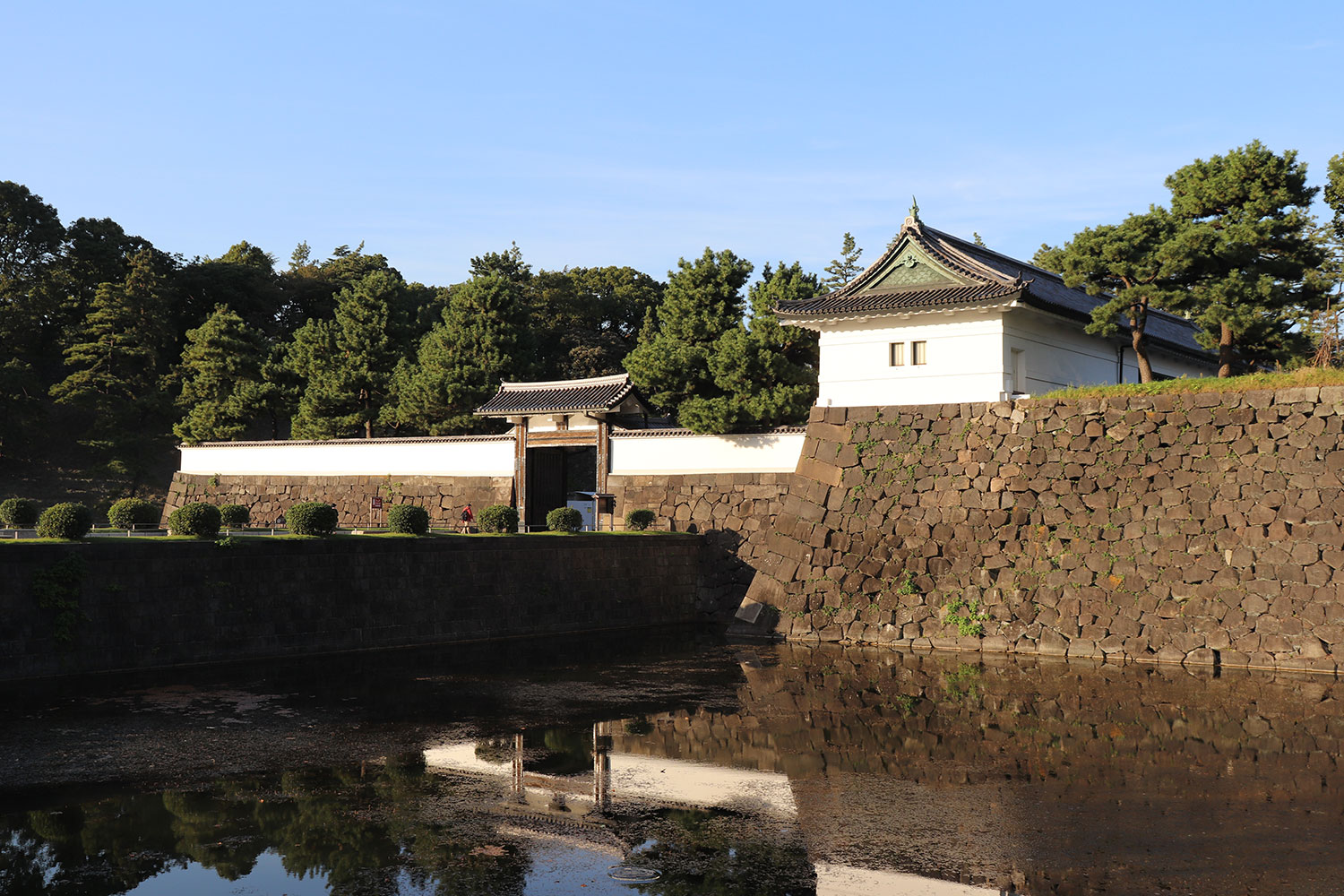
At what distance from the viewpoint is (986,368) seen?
22.5 m

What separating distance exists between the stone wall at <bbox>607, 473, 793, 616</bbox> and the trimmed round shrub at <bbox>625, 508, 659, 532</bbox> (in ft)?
2.87

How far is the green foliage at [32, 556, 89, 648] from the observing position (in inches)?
574

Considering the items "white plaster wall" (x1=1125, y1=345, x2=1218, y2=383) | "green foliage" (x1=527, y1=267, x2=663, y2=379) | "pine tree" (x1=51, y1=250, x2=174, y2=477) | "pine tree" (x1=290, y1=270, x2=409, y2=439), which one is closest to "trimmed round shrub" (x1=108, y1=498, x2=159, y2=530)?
"pine tree" (x1=290, y1=270, x2=409, y2=439)

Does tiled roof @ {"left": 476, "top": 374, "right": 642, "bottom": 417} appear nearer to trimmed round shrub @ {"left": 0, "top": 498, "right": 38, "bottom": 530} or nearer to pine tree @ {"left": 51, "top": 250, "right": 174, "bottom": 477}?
trimmed round shrub @ {"left": 0, "top": 498, "right": 38, "bottom": 530}

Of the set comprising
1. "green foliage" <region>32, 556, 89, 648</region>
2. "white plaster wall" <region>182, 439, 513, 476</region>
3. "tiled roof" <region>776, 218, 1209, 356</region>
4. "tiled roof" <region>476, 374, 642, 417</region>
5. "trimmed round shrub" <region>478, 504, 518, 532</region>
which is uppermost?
"tiled roof" <region>776, 218, 1209, 356</region>

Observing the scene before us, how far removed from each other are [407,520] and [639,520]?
7189 millimetres

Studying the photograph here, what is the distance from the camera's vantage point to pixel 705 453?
2677 cm

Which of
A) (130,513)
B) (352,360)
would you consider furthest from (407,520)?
(352,360)

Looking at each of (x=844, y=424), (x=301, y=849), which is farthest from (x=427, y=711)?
(x=844, y=424)

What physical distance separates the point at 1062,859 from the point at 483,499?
22304 millimetres

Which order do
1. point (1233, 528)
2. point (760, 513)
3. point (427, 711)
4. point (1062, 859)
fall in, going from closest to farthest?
point (1062, 859) < point (427, 711) < point (1233, 528) < point (760, 513)

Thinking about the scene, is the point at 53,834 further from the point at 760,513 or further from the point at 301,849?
the point at 760,513

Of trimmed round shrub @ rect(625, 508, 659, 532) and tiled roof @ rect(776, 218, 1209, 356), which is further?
trimmed round shrub @ rect(625, 508, 659, 532)

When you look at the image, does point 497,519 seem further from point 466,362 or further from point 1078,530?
point 466,362
